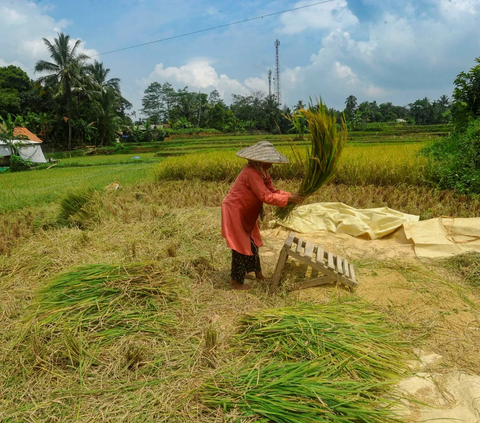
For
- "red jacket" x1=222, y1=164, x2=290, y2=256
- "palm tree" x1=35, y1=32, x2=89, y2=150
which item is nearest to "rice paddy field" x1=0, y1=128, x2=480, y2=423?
"red jacket" x1=222, y1=164, x2=290, y2=256

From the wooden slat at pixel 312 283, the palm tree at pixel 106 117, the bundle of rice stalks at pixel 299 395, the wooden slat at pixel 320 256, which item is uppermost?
the palm tree at pixel 106 117

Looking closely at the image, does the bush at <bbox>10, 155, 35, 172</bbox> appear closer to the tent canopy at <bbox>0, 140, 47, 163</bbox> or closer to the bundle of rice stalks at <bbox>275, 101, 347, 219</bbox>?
the tent canopy at <bbox>0, 140, 47, 163</bbox>

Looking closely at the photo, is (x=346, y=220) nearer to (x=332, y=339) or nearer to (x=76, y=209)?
(x=332, y=339)

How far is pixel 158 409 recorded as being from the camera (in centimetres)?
158

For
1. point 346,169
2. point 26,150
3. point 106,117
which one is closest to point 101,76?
point 106,117

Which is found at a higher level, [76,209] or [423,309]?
[76,209]

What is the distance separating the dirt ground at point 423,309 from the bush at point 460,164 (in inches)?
86.1

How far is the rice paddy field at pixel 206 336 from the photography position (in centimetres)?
158

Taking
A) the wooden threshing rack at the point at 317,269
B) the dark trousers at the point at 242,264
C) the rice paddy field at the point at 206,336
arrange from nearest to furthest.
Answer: the rice paddy field at the point at 206,336, the wooden threshing rack at the point at 317,269, the dark trousers at the point at 242,264

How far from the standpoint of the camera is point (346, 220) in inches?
173

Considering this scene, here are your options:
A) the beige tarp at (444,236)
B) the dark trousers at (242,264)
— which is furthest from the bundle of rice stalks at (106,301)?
the beige tarp at (444,236)

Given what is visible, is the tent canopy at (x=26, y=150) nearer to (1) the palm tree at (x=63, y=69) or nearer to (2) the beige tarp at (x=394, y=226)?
(1) the palm tree at (x=63, y=69)

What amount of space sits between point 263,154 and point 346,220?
2161 mm

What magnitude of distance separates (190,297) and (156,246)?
1168 mm
